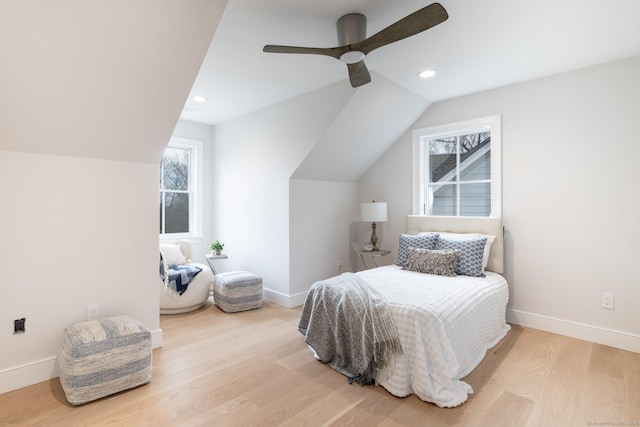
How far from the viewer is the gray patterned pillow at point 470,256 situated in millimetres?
3092

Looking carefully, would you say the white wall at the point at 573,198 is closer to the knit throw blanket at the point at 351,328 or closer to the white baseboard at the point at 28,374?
the knit throw blanket at the point at 351,328

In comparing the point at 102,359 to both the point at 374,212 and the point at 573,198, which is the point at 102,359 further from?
the point at 573,198

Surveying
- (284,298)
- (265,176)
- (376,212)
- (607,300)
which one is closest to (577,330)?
(607,300)

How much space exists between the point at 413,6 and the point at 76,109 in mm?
2226

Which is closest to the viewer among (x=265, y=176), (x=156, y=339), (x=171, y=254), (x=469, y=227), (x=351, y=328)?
(x=351, y=328)

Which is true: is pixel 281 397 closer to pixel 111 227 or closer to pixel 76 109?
pixel 111 227

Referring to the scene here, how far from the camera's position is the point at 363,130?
3.75 metres

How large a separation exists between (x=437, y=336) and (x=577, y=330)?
6.27ft

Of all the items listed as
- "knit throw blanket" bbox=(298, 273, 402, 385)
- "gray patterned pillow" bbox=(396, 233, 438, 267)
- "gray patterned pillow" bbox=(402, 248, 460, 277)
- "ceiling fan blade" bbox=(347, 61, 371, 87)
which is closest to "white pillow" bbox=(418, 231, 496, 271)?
"gray patterned pillow" bbox=(396, 233, 438, 267)

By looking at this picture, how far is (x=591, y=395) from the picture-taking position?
2105 mm

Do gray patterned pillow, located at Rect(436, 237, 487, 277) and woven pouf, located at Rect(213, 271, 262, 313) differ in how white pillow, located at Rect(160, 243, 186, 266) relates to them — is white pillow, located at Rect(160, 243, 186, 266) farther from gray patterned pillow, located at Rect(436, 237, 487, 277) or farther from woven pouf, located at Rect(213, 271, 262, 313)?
gray patterned pillow, located at Rect(436, 237, 487, 277)

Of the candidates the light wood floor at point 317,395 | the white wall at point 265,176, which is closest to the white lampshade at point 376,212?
the white wall at point 265,176

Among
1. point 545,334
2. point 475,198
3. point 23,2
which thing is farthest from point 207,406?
point 475,198

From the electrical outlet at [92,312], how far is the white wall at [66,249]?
0.03m
